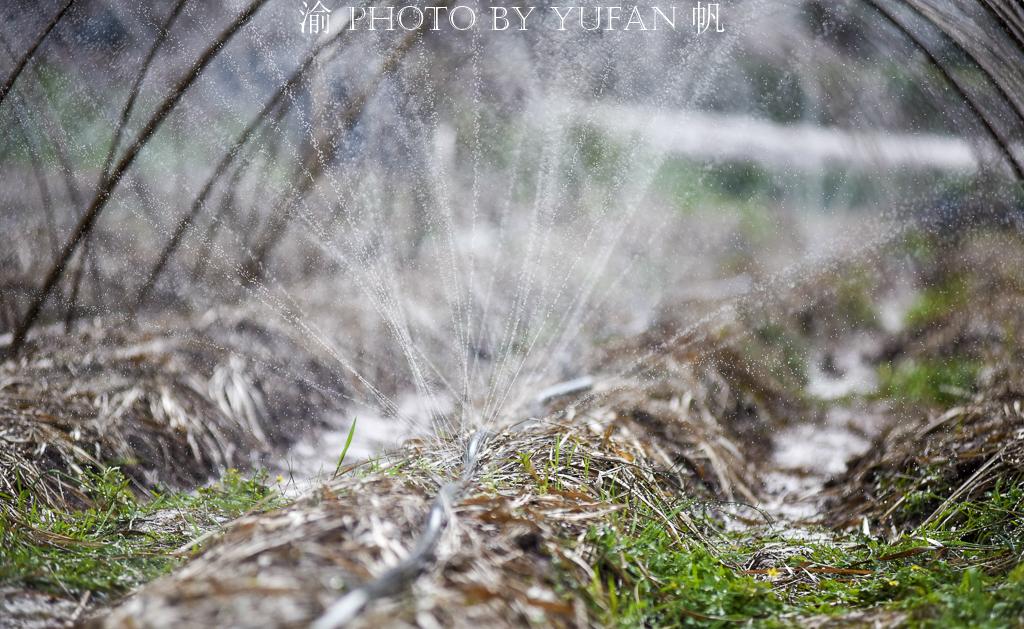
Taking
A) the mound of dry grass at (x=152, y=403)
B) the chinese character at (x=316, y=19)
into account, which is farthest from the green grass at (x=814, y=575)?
the chinese character at (x=316, y=19)

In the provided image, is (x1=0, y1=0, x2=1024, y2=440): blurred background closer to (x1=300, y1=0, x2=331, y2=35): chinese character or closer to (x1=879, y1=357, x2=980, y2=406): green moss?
(x1=300, y1=0, x2=331, y2=35): chinese character

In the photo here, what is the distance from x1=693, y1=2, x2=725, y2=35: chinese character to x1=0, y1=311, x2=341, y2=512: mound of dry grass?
7.12 ft

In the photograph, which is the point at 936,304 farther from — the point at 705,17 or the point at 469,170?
the point at 469,170

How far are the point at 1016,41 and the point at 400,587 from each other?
2.42m

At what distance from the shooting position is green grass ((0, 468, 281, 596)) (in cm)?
155

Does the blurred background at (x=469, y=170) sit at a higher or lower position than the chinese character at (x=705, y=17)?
lower

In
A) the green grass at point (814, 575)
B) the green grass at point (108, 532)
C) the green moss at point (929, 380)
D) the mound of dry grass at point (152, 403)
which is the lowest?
the mound of dry grass at point (152, 403)

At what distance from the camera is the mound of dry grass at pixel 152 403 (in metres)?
2.33

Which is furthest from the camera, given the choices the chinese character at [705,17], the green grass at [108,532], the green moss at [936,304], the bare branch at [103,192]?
the green moss at [936,304]

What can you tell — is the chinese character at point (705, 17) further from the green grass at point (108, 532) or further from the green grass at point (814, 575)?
the green grass at point (108, 532)

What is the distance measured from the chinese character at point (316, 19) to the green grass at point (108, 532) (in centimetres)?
180

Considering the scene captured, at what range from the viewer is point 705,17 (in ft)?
11.2

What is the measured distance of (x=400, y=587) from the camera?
121 cm

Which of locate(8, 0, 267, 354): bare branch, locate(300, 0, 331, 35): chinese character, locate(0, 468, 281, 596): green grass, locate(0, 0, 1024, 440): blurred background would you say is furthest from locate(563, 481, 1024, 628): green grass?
locate(300, 0, 331, 35): chinese character
